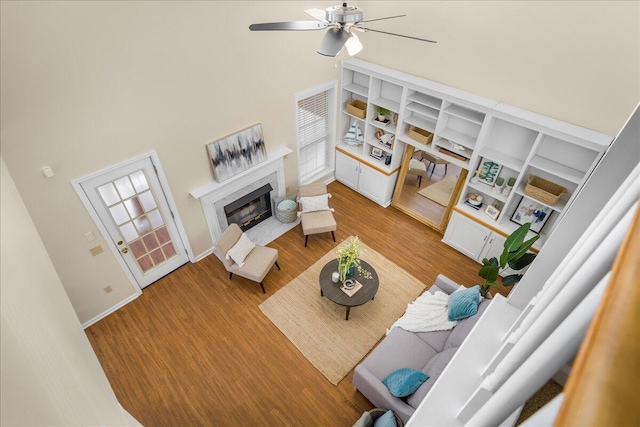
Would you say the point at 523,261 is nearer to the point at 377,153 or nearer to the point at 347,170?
the point at 377,153

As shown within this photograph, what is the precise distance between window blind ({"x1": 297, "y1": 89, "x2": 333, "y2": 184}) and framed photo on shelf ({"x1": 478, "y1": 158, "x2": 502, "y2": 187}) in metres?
2.86

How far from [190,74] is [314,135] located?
282cm

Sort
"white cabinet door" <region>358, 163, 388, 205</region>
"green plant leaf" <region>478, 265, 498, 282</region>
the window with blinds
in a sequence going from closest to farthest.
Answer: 1. "green plant leaf" <region>478, 265, 498, 282</region>
2. the window with blinds
3. "white cabinet door" <region>358, 163, 388, 205</region>

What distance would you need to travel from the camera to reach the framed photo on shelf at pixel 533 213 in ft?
16.6

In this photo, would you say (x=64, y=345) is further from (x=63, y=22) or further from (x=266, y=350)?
(x=266, y=350)

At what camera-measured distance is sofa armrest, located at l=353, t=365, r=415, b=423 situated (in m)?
3.54

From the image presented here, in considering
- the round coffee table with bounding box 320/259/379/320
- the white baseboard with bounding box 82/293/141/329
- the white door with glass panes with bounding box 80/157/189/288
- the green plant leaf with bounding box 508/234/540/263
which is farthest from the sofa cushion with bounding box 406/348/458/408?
the white baseboard with bounding box 82/293/141/329

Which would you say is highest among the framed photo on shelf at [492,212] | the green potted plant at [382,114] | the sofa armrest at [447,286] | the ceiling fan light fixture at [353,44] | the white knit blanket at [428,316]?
the ceiling fan light fixture at [353,44]

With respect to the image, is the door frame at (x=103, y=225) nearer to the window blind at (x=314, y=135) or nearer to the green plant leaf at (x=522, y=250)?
the window blind at (x=314, y=135)

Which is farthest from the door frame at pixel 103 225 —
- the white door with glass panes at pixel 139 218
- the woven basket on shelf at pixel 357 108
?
the woven basket on shelf at pixel 357 108

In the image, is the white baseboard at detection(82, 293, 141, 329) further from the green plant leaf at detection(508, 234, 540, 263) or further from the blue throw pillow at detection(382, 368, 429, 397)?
the green plant leaf at detection(508, 234, 540, 263)

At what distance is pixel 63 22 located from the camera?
10.5ft

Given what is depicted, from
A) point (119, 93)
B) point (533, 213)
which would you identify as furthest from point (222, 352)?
point (533, 213)

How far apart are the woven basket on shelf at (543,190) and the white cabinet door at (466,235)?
3.00ft
